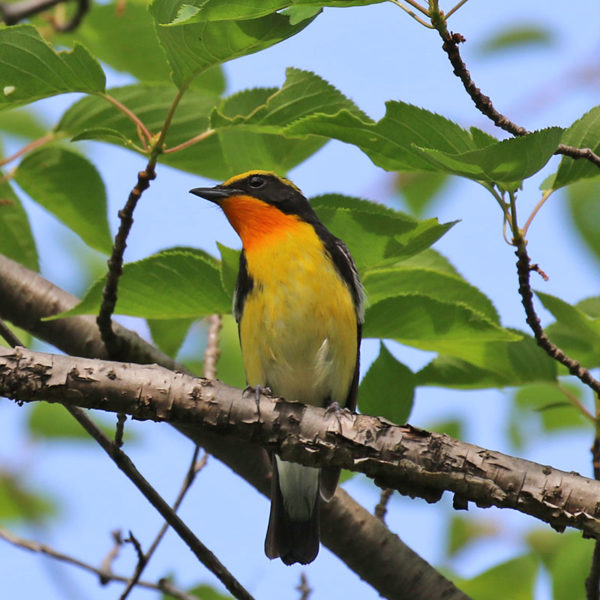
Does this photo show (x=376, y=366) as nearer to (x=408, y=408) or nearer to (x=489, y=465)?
(x=408, y=408)

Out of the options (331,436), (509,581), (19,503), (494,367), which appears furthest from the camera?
(19,503)

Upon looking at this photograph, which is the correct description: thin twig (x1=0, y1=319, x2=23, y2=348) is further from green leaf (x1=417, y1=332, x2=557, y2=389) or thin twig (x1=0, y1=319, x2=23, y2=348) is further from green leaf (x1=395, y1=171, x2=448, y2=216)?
green leaf (x1=395, y1=171, x2=448, y2=216)

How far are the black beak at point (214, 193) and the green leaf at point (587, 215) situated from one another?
2.31 meters

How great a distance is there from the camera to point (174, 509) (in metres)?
4.49

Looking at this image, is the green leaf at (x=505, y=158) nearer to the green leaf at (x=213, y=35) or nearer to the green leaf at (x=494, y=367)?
the green leaf at (x=213, y=35)

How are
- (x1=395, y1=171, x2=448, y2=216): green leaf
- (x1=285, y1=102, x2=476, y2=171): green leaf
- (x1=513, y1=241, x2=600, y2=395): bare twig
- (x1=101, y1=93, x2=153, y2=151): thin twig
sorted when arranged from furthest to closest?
(x1=395, y1=171, x2=448, y2=216): green leaf
(x1=101, y1=93, x2=153, y2=151): thin twig
(x1=513, y1=241, x2=600, y2=395): bare twig
(x1=285, y1=102, x2=476, y2=171): green leaf

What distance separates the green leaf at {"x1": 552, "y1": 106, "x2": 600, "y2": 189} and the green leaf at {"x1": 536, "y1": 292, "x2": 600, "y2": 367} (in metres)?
0.56

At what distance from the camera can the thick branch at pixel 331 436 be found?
347 centimetres

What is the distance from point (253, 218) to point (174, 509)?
91.8 inches

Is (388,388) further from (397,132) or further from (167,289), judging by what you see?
(397,132)

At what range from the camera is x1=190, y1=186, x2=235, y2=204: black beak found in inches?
237

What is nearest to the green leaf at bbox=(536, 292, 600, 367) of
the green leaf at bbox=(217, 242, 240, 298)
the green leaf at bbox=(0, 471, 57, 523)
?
the green leaf at bbox=(217, 242, 240, 298)

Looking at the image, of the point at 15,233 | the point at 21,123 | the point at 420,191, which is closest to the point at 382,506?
the point at 420,191

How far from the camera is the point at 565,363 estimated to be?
4316mm
